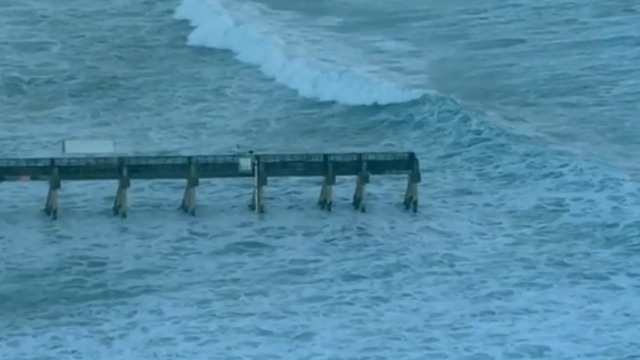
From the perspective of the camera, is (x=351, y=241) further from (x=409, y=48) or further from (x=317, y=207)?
(x=409, y=48)

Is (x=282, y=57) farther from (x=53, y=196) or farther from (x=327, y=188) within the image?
(x=53, y=196)

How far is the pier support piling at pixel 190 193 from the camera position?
50.7m

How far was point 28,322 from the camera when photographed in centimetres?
4506

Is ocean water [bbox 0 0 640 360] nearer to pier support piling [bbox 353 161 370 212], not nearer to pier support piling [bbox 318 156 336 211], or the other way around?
pier support piling [bbox 318 156 336 211]

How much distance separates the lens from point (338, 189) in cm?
5253

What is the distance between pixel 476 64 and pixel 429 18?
5819 mm

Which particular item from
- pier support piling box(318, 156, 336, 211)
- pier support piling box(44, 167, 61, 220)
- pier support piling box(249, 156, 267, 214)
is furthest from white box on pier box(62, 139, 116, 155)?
pier support piling box(318, 156, 336, 211)

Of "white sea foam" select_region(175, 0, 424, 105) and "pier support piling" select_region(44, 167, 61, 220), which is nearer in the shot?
"pier support piling" select_region(44, 167, 61, 220)

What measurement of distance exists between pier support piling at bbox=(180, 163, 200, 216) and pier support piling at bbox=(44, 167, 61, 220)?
9.36ft

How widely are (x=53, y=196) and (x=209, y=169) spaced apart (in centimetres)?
354

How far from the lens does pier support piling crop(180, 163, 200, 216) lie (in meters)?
50.7

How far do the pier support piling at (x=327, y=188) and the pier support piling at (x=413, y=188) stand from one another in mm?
1684

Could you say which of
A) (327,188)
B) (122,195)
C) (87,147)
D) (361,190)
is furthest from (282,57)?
(122,195)

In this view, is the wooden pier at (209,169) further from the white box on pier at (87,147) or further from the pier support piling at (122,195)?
the white box on pier at (87,147)
